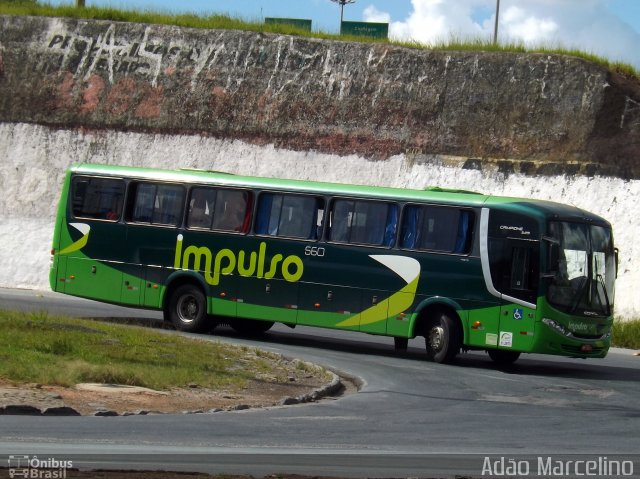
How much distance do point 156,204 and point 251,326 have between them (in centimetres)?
311

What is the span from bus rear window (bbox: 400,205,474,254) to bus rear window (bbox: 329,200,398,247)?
0.28m

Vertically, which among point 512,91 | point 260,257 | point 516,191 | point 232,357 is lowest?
point 232,357

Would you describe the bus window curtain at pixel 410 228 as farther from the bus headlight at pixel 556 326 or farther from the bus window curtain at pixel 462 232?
the bus headlight at pixel 556 326

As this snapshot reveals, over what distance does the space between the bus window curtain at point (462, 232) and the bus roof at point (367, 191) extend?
0.21m

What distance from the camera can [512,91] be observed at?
31344mm

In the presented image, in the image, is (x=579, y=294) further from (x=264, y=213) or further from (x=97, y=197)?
(x=97, y=197)

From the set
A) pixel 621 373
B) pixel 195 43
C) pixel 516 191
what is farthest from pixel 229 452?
pixel 195 43

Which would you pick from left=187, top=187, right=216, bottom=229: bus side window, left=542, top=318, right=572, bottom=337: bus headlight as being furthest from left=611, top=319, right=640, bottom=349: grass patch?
left=187, top=187, right=216, bottom=229: bus side window

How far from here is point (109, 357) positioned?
55.0 ft

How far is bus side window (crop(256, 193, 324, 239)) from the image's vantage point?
2234 centimetres

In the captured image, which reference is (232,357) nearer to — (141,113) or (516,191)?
(516,191)

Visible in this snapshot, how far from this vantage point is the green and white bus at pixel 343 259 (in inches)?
791

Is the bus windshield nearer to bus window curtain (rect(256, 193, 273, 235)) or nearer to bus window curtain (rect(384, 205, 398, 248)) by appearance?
bus window curtain (rect(384, 205, 398, 248))

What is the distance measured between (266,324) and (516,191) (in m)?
8.88
